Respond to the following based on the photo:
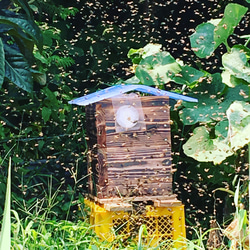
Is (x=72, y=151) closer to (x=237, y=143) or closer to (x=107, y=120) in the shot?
(x=107, y=120)

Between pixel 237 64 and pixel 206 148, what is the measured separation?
0.48 meters

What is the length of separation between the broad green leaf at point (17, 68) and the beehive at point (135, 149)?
44cm

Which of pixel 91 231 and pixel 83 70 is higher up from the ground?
pixel 83 70

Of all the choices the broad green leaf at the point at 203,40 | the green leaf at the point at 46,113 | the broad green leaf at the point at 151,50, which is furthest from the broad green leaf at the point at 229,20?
the green leaf at the point at 46,113

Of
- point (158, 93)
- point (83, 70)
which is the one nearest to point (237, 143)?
point (158, 93)

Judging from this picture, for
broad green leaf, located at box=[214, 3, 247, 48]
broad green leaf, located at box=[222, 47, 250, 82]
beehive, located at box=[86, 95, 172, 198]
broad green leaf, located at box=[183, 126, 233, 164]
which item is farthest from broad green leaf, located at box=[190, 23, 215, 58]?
beehive, located at box=[86, 95, 172, 198]

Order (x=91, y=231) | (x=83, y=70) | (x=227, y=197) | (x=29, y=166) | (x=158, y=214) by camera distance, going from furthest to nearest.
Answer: (x=83, y=70) → (x=29, y=166) → (x=227, y=197) → (x=158, y=214) → (x=91, y=231)

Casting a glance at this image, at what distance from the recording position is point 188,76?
10.3ft

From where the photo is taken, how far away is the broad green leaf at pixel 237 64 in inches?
111

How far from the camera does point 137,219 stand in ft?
8.48

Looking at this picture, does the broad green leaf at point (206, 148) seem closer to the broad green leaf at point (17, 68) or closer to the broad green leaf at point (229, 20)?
the broad green leaf at point (229, 20)

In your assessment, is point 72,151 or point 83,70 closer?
point 72,151

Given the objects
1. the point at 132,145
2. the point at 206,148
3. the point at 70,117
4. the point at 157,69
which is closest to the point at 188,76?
the point at 157,69

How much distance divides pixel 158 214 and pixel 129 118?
48 cm
